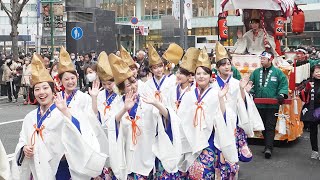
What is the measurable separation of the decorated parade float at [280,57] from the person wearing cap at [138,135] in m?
3.78

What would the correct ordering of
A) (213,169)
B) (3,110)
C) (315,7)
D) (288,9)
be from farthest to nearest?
(315,7) → (3,110) → (288,9) → (213,169)

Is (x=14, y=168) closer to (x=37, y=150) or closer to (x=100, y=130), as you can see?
(x=37, y=150)

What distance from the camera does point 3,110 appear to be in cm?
1505

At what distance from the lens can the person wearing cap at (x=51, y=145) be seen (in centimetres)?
432

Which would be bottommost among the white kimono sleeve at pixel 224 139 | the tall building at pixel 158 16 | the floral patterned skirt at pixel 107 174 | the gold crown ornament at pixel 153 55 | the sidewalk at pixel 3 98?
the sidewalk at pixel 3 98

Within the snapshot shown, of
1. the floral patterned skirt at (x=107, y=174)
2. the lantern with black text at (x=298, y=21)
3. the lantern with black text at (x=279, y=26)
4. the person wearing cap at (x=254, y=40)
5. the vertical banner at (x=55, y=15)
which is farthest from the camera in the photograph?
the vertical banner at (x=55, y=15)

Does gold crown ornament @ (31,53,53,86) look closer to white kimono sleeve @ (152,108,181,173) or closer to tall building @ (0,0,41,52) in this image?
white kimono sleeve @ (152,108,181,173)

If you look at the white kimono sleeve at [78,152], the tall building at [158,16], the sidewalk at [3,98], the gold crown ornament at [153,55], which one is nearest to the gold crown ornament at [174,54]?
the gold crown ornament at [153,55]

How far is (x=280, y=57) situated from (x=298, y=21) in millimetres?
1082

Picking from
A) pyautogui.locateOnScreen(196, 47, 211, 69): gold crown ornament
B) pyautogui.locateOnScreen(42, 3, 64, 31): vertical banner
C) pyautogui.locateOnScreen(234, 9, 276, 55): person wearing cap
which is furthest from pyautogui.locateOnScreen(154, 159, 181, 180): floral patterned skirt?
pyautogui.locateOnScreen(42, 3, 64, 31): vertical banner

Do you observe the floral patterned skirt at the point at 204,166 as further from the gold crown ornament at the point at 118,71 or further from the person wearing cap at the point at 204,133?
the gold crown ornament at the point at 118,71

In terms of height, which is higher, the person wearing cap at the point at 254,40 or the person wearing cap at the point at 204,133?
the person wearing cap at the point at 254,40

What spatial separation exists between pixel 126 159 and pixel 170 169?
0.45 meters

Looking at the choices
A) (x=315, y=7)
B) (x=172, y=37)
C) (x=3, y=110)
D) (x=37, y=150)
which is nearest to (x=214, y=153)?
(x=37, y=150)
